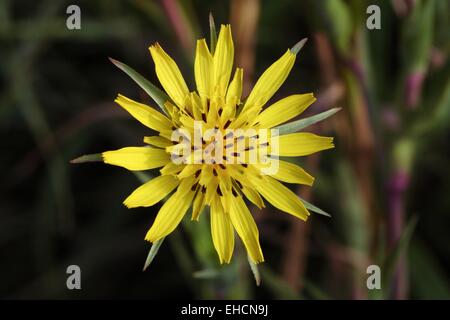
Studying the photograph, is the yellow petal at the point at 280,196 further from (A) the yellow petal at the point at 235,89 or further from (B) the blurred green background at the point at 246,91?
(B) the blurred green background at the point at 246,91

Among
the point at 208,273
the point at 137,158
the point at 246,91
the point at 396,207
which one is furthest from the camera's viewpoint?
the point at 246,91

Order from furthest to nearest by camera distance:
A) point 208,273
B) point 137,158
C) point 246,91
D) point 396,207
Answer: point 246,91, point 396,207, point 208,273, point 137,158

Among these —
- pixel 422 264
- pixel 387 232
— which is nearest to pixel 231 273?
pixel 387 232

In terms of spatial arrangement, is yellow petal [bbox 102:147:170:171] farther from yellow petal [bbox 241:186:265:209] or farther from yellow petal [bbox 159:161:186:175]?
yellow petal [bbox 241:186:265:209]

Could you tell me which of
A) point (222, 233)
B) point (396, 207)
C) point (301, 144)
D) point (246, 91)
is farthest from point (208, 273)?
point (246, 91)

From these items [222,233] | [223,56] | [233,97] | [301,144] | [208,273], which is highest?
[223,56]

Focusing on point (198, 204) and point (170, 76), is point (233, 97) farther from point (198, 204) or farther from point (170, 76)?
point (198, 204)

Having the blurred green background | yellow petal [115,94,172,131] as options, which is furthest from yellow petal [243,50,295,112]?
the blurred green background
